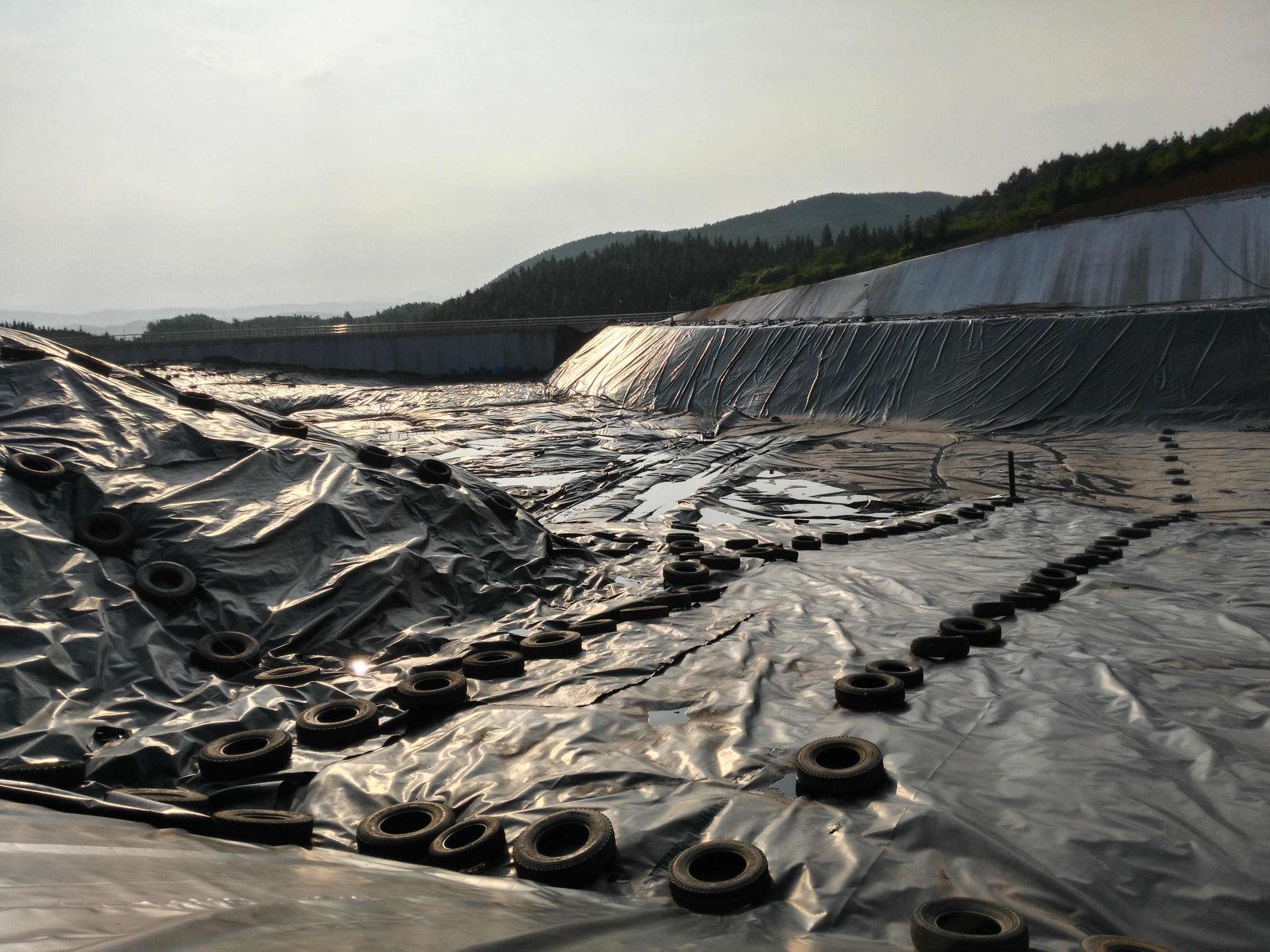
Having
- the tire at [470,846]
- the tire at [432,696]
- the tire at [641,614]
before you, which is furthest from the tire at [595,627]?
the tire at [470,846]

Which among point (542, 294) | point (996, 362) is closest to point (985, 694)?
point (996, 362)

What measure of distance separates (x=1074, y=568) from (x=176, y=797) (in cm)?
776

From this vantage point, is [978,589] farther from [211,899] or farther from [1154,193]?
[1154,193]

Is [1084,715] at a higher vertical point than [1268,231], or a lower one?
lower

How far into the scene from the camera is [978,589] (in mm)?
7973

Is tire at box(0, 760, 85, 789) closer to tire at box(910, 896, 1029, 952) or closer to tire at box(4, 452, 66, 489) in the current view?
tire at box(4, 452, 66, 489)

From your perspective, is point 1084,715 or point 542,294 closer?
point 1084,715

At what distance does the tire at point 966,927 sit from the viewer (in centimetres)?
275

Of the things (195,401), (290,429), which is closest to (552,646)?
(290,429)

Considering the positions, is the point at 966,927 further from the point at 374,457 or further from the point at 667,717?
the point at 374,457

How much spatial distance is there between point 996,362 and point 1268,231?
44.8 ft

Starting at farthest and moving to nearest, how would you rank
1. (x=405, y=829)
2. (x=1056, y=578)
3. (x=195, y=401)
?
(x=195, y=401), (x=1056, y=578), (x=405, y=829)

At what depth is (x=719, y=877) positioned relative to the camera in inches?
135

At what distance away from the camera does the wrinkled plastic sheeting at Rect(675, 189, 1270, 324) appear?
27.8 meters
